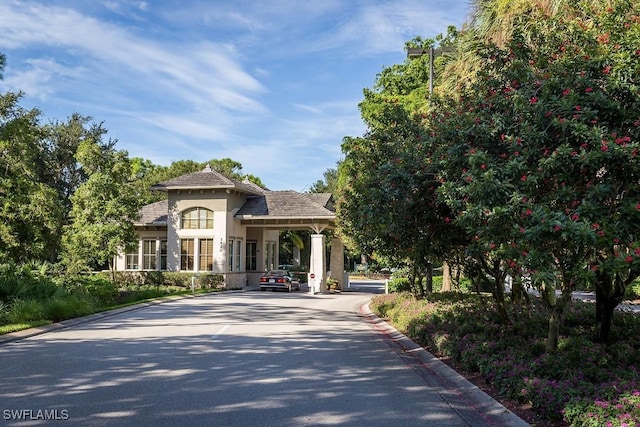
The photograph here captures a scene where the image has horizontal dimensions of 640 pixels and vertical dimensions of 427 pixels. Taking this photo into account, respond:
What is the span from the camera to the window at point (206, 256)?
1431 inches

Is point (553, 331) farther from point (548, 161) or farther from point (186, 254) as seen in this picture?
point (186, 254)

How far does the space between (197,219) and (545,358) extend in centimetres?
3103

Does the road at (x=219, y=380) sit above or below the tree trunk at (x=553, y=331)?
below

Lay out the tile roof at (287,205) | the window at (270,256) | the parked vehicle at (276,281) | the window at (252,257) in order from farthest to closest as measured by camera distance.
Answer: the window at (270,256) → the window at (252,257) → the tile roof at (287,205) → the parked vehicle at (276,281)

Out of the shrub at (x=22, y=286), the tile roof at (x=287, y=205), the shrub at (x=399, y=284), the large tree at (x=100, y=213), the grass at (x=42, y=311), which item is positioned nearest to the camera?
the grass at (x=42, y=311)

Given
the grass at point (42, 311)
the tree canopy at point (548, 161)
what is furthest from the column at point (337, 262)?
the tree canopy at point (548, 161)

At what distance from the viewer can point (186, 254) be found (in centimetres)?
3700

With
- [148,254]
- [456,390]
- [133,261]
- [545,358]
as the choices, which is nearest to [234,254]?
[148,254]

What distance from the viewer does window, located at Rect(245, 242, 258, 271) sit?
41094 millimetres

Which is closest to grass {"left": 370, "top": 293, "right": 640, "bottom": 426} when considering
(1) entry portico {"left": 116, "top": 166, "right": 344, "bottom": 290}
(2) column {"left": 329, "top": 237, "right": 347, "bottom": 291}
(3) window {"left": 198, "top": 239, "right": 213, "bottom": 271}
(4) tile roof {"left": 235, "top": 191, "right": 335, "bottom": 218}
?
(4) tile roof {"left": 235, "top": 191, "right": 335, "bottom": 218}

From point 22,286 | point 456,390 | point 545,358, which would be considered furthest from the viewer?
point 22,286

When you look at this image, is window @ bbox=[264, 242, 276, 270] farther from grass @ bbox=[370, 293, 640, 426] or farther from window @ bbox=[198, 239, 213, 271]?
grass @ bbox=[370, 293, 640, 426]

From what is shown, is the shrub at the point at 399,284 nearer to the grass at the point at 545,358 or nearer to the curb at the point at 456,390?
the grass at the point at 545,358

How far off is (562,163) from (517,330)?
5.15m
